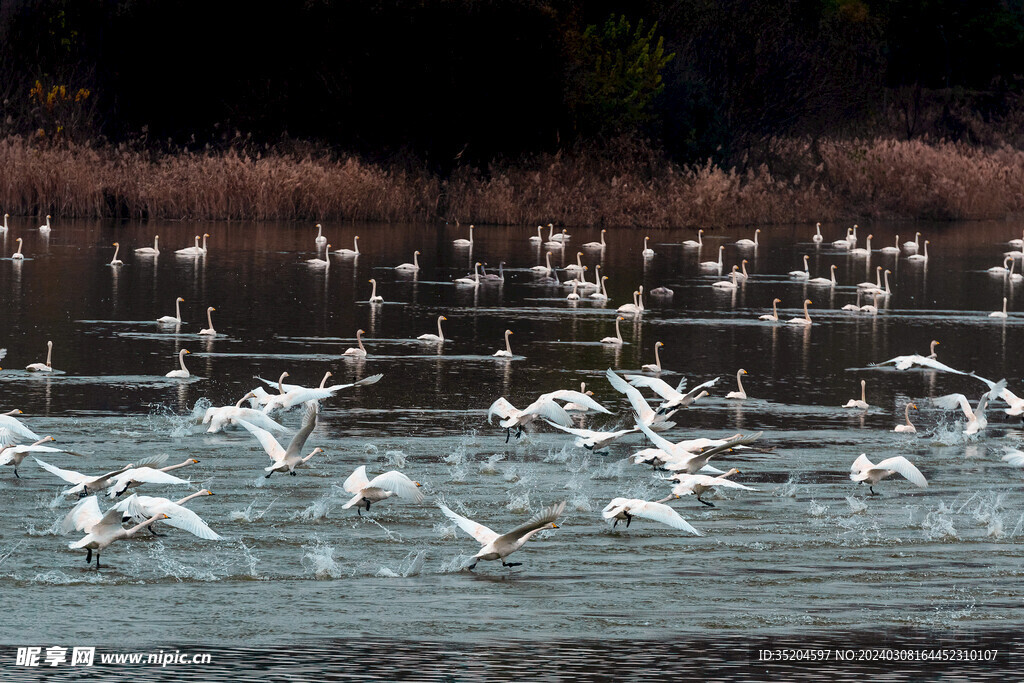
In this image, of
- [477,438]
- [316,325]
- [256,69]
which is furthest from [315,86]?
[477,438]

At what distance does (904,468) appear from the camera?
12.6 metres

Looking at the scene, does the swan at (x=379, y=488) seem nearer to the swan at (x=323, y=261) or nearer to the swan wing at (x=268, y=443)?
the swan wing at (x=268, y=443)

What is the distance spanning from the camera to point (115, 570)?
1027 cm

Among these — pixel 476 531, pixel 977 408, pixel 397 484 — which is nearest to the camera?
pixel 476 531

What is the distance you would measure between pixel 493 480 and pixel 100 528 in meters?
3.63

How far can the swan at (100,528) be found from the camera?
10.1 metres

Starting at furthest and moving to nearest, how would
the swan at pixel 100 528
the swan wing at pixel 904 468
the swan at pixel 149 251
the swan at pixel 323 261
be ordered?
1. the swan at pixel 149 251
2. the swan at pixel 323 261
3. the swan wing at pixel 904 468
4. the swan at pixel 100 528

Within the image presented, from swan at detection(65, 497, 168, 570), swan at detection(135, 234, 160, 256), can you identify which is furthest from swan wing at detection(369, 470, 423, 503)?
swan at detection(135, 234, 160, 256)

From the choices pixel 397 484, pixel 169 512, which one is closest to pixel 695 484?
pixel 397 484

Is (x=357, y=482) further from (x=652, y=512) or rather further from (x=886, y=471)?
(x=886, y=471)

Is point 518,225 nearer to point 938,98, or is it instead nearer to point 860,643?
point 938,98

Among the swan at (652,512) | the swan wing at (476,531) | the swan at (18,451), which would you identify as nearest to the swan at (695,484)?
the swan at (652,512)

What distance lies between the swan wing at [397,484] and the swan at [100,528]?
160cm

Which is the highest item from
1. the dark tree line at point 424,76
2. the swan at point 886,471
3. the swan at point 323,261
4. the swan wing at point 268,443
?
the dark tree line at point 424,76
